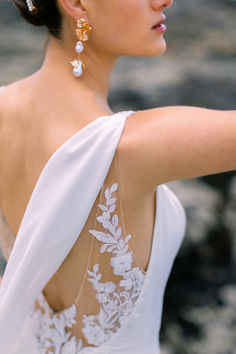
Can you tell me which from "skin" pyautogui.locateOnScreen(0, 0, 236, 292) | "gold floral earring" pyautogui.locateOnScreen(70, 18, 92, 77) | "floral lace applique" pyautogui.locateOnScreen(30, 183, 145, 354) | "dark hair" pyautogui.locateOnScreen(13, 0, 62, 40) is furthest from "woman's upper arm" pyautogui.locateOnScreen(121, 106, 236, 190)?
"dark hair" pyautogui.locateOnScreen(13, 0, 62, 40)

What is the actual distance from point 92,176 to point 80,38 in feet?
0.98

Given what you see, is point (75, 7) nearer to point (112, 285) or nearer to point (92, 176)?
point (92, 176)

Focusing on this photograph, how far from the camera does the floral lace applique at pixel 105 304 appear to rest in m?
0.92

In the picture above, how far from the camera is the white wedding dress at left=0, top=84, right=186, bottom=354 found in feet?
2.86

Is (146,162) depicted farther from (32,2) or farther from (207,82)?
(207,82)

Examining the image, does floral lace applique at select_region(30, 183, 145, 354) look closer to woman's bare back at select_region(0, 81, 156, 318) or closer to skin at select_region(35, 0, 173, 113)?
woman's bare back at select_region(0, 81, 156, 318)

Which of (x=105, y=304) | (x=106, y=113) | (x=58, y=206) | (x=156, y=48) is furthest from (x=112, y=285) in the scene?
(x=156, y=48)

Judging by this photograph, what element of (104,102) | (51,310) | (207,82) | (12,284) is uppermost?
(104,102)

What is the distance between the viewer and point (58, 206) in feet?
2.91

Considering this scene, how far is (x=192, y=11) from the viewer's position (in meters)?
5.70

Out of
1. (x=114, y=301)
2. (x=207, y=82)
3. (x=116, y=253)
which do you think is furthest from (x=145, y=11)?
(x=207, y=82)

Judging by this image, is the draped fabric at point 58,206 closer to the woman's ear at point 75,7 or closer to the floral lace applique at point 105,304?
the floral lace applique at point 105,304

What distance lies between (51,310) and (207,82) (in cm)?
384

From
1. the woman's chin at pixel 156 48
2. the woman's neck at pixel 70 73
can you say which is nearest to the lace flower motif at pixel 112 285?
the woman's neck at pixel 70 73
